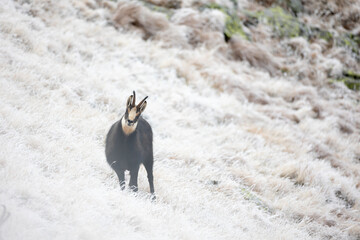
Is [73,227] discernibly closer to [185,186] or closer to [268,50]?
[185,186]

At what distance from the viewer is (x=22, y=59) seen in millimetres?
5477

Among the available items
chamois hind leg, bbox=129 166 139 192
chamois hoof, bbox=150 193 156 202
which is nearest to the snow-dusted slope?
chamois hoof, bbox=150 193 156 202

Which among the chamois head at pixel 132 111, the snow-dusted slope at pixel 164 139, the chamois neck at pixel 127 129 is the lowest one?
the snow-dusted slope at pixel 164 139

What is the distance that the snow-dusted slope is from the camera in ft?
8.78

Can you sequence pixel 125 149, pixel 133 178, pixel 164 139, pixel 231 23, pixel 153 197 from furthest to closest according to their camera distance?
1. pixel 231 23
2. pixel 164 139
3. pixel 153 197
4. pixel 133 178
5. pixel 125 149

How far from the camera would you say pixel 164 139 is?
5.42m

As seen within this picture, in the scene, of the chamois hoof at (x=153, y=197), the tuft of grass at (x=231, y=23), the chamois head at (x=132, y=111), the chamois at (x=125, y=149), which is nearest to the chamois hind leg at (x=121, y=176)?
the chamois at (x=125, y=149)

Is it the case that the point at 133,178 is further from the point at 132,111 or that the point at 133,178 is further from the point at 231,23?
the point at 231,23

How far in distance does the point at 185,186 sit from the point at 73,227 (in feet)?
6.32

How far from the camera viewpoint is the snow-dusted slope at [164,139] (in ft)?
8.78

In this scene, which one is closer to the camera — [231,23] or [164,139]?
[164,139]

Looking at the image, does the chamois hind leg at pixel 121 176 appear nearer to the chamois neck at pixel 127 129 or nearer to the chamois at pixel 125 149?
the chamois at pixel 125 149

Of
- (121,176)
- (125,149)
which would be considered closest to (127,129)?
(125,149)

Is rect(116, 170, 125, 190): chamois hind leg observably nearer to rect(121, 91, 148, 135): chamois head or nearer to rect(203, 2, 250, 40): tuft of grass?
rect(121, 91, 148, 135): chamois head
